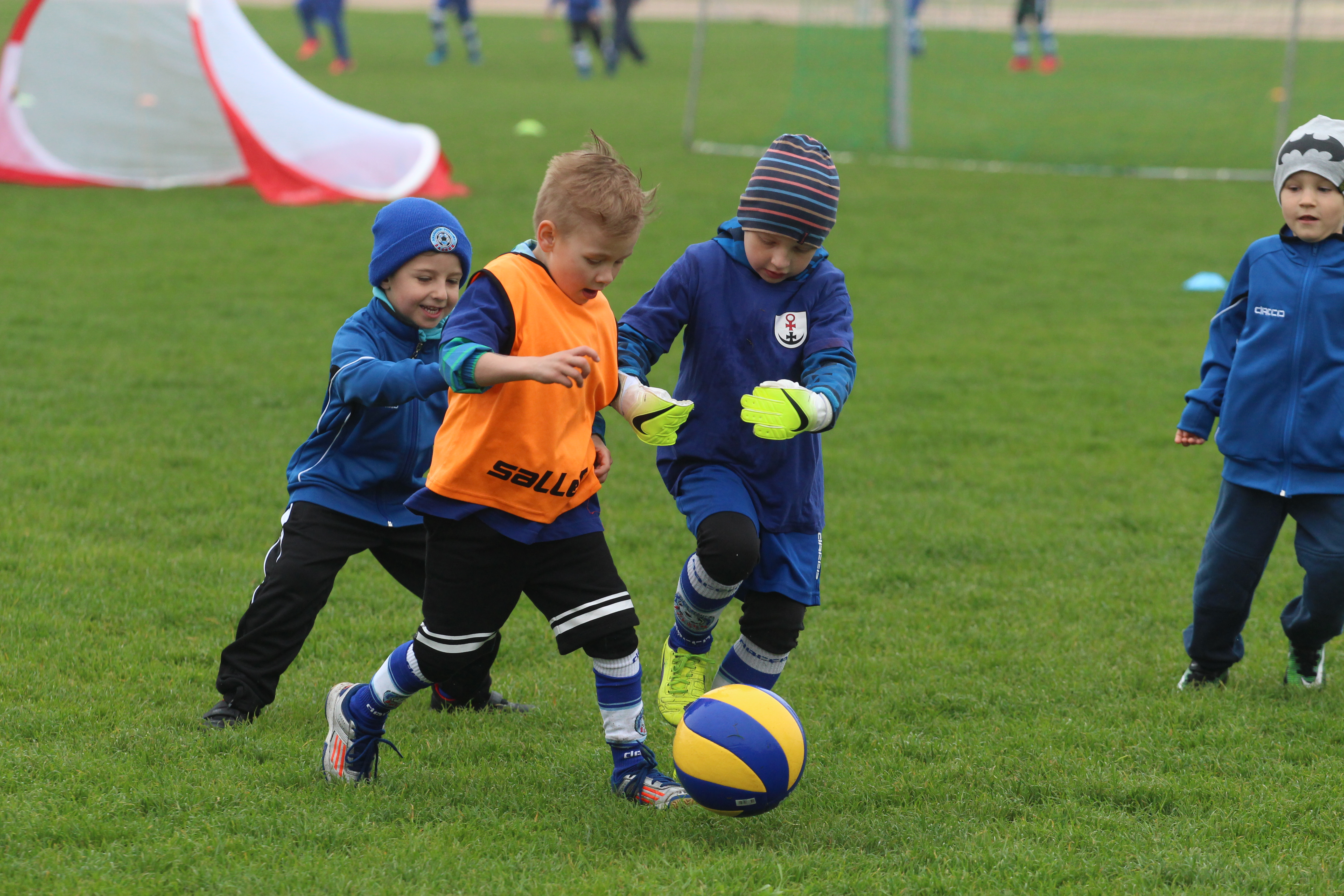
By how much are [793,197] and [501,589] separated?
1384 millimetres

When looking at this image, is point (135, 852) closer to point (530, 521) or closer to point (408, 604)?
point (530, 521)

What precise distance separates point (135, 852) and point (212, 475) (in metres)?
3.82

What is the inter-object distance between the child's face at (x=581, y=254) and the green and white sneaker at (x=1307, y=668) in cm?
292

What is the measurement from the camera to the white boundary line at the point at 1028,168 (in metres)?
17.8

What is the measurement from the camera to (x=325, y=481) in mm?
4320

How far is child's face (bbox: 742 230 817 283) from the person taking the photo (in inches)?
158

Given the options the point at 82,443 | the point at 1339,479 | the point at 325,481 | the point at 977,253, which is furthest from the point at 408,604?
the point at 977,253

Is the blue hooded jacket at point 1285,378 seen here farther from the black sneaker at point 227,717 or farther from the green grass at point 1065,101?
the green grass at point 1065,101

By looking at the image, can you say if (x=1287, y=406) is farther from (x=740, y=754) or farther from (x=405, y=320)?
(x=405, y=320)

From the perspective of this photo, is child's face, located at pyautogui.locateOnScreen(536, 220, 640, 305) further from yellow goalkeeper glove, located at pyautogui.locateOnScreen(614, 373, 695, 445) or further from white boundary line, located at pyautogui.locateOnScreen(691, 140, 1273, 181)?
white boundary line, located at pyautogui.locateOnScreen(691, 140, 1273, 181)

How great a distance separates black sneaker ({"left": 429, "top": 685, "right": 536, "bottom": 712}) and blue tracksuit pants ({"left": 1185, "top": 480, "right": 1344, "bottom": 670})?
7.81 feet

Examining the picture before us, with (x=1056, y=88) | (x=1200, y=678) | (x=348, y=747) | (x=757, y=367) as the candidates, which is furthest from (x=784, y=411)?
(x=1056, y=88)

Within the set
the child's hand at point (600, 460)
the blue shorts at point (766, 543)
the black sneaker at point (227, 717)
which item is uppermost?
the child's hand at point (600, 460)

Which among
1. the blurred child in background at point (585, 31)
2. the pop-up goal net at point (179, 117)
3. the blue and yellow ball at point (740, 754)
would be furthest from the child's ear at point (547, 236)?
the blurred child in background at point (585, 31)
